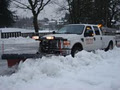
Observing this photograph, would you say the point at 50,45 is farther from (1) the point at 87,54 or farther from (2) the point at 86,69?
(2) the point at 86,69

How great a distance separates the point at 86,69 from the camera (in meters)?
9.12

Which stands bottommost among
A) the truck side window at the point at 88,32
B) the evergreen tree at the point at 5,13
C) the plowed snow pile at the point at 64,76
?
the plowed snow pile at the point at 64,76

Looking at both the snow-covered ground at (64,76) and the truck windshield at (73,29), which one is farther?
the truck windshield at (73,29)

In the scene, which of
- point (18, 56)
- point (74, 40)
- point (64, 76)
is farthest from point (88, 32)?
point (64, 76)

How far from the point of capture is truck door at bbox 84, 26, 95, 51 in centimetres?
1309

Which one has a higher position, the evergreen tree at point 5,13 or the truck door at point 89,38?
the evergreen tree at point 5,13

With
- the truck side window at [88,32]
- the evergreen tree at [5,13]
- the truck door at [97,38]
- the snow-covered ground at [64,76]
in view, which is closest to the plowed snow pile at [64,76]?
the snow-covered ground at [64,76]

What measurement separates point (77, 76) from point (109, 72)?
124 cm

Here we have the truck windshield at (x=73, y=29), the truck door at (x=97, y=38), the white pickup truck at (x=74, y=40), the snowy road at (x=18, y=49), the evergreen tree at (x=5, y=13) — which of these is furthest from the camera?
the evergreen tree at (x=5, y=13)

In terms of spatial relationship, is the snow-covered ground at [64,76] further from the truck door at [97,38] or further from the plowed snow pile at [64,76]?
the truck door at [97,38]

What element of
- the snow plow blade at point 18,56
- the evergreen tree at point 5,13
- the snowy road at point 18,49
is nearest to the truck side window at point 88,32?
the snowy road at point 18,49

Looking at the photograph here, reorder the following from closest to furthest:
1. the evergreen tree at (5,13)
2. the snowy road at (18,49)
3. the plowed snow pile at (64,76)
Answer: the plowed snow pile at (64,76)
the snowy road at (18,49)
the evergreen tree at (5,13)

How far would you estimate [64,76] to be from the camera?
8.02m

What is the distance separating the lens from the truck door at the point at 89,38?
13086 millimetres
